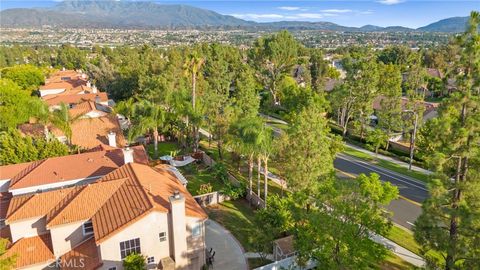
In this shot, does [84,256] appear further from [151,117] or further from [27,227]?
[151,117]

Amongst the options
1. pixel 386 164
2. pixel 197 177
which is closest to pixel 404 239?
pixel 386 164

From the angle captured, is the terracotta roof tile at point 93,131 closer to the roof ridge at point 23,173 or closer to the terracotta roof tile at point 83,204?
the roof ridge at point 23,173

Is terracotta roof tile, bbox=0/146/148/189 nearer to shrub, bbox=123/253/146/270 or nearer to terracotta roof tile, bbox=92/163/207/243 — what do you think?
terracotta roof tile, bbox=92/163/207/243

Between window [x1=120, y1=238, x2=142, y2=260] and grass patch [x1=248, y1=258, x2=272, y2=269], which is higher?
window [x1=120, y1=238, x2=142, y2=260]

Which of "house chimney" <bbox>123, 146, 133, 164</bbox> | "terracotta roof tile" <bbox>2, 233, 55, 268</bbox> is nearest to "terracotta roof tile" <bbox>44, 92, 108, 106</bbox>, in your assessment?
"house chimney" <bbox>123, 146, 133, 164</bbox>

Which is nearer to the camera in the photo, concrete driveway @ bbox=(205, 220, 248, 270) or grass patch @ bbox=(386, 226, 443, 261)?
concrete driveway @ bbox=(205, 220, 248, 270)

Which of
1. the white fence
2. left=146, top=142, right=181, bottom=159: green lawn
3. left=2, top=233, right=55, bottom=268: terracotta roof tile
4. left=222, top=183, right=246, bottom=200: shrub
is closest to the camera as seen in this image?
left=2, top=233, right=55, bottom=268: terracotta roof tile
